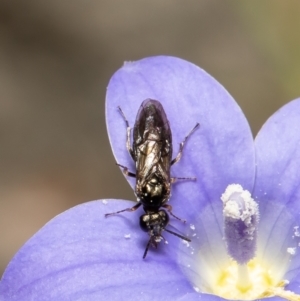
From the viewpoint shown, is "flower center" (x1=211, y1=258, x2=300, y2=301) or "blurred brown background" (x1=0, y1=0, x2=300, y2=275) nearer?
"flower center" (x1=211, y1=258, x2=300, y2=301)

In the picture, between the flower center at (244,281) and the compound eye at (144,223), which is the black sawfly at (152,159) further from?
the flower center at (244,281)

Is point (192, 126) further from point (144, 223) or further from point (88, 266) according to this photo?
point (88, 266)

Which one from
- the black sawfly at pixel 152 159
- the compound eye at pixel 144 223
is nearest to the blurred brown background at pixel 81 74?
the black sawfly at pixel 152 159

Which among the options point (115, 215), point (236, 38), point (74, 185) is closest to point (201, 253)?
point (115, 215)

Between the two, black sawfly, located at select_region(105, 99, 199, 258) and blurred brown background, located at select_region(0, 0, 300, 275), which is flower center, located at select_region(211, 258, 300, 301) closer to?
black sawfly, located at select_region(105, 99, 199, 258)

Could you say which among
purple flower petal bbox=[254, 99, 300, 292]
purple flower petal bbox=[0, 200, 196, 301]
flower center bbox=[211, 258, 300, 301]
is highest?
purple flower petal bbox=[254, 99, 300, 292]

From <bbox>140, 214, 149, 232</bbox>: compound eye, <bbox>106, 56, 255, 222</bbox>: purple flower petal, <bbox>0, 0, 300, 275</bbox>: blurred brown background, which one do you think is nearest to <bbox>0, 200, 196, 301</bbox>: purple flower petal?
<bbox>140, 214, 149, 232</bbox>: compound eye

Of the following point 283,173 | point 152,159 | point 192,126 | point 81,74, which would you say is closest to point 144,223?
point 152,159
